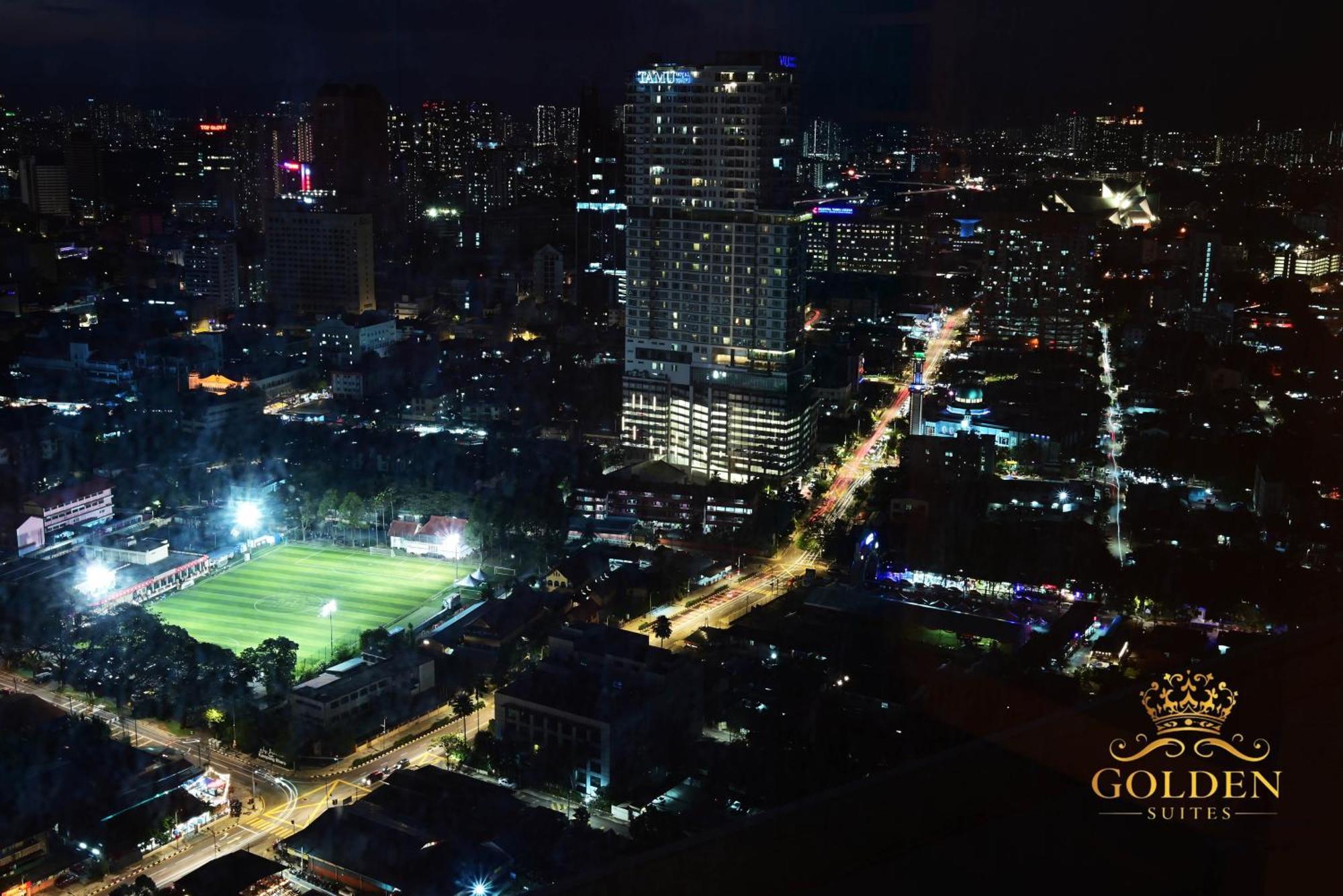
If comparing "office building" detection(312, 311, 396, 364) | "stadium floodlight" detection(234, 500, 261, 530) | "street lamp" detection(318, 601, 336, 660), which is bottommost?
"street lamp" detection(318, 601, 336, 660)

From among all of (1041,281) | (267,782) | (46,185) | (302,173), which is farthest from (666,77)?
(46,185)

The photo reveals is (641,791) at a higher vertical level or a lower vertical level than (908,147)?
lower

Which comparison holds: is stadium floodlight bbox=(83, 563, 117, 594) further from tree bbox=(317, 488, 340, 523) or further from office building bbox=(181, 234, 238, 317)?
office building bbox=(181, 234, 238, 317)

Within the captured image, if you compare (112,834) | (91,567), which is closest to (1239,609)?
(112,834)

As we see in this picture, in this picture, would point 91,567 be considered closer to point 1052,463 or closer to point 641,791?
point 641,791

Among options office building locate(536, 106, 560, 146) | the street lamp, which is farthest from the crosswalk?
office building locate(536, 106, 560, 146)
